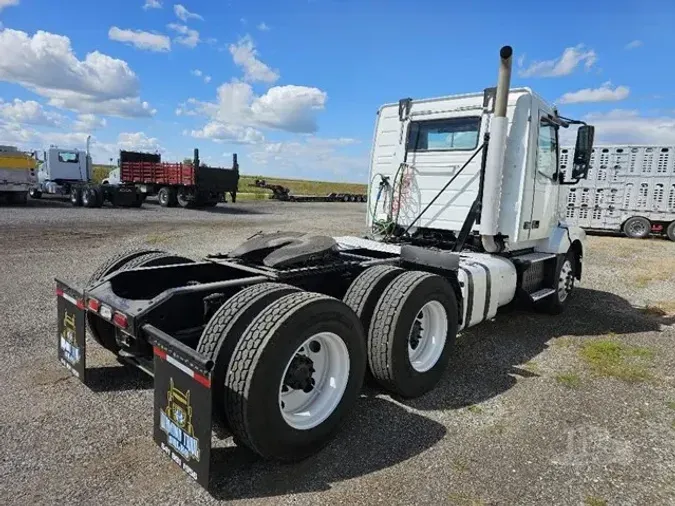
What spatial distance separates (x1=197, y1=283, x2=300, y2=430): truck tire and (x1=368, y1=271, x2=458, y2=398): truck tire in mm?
985

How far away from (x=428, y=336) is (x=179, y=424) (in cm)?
238

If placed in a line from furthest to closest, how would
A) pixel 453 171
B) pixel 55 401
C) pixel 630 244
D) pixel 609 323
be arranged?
pixel 630 244, pixel 609 323, pixel 453 171, pixel 55 401

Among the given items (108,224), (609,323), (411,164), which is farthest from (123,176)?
(609,323)

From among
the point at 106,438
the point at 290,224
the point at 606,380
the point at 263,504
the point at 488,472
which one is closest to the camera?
the point at 263,504

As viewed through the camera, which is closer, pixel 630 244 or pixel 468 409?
pixel 468 409

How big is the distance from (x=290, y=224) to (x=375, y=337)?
15.0m

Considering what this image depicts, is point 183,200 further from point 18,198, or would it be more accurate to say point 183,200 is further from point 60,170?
point 60,170

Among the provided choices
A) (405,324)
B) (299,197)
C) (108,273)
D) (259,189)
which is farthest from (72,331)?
(259,189)

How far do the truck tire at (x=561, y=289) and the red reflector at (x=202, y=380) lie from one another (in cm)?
500

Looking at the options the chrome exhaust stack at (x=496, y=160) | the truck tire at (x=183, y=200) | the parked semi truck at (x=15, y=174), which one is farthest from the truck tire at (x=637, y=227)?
the parked semi truck at (x=15, y=174)

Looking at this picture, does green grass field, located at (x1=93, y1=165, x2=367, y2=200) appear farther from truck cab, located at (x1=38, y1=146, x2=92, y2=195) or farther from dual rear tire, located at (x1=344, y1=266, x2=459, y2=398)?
dual rear tire, located at (x1=344, y1=266, x2=459, y2=398)

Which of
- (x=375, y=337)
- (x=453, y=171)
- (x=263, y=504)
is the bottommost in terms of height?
(x=263, y=504)

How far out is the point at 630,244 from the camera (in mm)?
15438

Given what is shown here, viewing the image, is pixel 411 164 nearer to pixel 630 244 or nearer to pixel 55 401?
pixel 55 401
